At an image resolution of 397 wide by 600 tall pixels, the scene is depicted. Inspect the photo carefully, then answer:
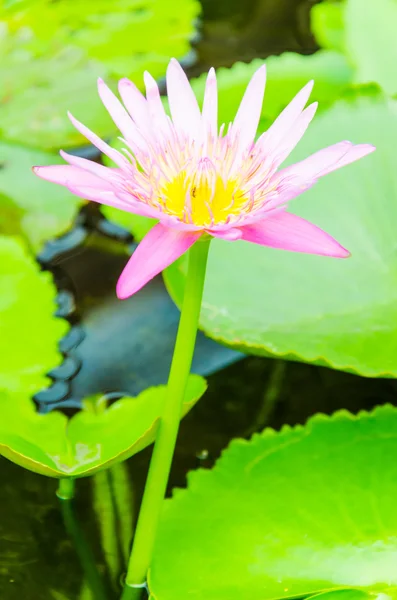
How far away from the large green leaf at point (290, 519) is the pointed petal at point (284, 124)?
0.42 metres

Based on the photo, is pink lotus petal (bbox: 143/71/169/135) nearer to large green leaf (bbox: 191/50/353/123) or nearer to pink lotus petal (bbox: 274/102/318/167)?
pink lotus petal (bbox: 274/102/318/167)

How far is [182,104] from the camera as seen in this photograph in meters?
0.78

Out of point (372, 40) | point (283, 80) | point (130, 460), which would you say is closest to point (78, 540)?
point (130, 460)

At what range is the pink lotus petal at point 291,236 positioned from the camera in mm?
642

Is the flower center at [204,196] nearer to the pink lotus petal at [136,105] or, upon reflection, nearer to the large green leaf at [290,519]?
the pink lotus petal at [136,105]

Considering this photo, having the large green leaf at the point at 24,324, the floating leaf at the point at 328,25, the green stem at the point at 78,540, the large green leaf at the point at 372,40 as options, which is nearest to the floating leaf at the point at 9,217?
the large green leaf at the point at 24,324

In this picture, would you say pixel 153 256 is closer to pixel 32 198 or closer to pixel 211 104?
pixel 211 104

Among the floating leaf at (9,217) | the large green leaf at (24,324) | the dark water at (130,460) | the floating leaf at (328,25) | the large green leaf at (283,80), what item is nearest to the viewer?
the dark water at (130,460)

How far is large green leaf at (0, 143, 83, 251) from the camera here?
51.5 inches

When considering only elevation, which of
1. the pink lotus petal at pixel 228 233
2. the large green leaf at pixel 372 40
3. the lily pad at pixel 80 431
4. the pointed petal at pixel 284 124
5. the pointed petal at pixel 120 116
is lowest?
the lily pad at pixel 80 431

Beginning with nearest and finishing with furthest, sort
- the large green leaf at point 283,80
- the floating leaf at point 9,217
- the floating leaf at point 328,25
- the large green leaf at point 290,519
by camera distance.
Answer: the large green leaf at point 290,519 → the floating leaf at point 9,217 → the large green leaf at point 283,80 → the floating leaf at point 328,25

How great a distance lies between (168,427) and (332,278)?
0.41 metres

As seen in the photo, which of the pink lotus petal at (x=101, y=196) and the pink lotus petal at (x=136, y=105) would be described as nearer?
the pink lotus petal at (x=101, y=196)

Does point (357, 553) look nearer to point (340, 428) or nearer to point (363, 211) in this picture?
point (340, 428)
